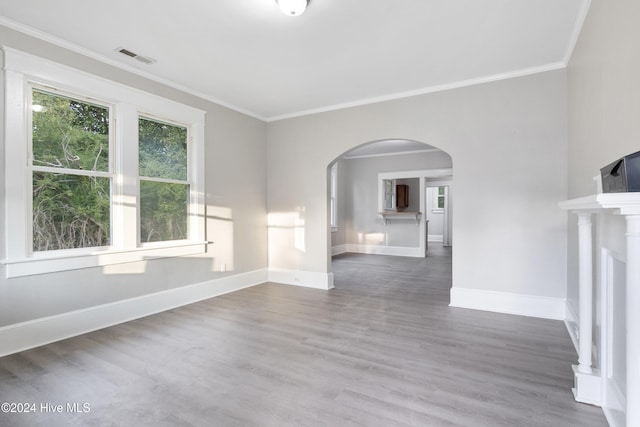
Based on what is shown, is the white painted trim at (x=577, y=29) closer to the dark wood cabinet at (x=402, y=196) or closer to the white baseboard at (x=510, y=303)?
the white baseboard at (x=510, y=303)

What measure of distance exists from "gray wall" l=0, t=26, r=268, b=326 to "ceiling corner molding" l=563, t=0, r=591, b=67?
4171 mm

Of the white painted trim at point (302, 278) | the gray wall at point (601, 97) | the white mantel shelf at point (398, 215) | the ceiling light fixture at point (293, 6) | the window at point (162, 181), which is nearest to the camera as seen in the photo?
the gray wall at point (601, 97)

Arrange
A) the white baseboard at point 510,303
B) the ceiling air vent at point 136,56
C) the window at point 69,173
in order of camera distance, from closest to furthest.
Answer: the window at point 69,173 → the ceiling air vent at point 136,56 → the white baseboard at point 510,303

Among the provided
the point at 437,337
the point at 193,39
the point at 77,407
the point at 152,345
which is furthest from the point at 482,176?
the point at 77,407

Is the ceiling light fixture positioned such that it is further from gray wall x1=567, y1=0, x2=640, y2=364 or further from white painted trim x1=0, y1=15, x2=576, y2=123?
white painted trim x1=0, y1=15, x2=576, y2=123

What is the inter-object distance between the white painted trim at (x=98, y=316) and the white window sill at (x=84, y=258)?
441 millimetres

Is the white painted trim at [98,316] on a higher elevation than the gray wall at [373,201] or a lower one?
lower

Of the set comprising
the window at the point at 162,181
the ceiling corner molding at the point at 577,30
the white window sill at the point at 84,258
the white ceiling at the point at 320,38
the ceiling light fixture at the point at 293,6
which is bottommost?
the white window sill at the point at 84,258

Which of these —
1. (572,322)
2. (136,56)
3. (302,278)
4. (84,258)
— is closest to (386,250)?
(302,278)

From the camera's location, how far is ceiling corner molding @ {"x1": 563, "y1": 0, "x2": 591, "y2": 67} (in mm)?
2422

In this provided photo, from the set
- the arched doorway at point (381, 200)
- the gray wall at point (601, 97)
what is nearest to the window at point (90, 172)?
the gray wall at point (601, 97)

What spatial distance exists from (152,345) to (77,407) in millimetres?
881

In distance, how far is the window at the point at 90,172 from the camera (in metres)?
2.72

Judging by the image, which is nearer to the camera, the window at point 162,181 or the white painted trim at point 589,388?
the white painted trim at point 589,388
